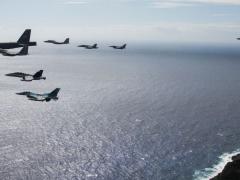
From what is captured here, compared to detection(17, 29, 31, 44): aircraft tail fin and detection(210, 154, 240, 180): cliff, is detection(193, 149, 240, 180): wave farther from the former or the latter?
detection(17, 29, 31, 44): aircraft tail fin

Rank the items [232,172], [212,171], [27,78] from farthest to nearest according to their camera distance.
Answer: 1. [212,171]
2. [232,172]
3. [27,78]

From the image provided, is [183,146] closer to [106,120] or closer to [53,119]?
[106,120]

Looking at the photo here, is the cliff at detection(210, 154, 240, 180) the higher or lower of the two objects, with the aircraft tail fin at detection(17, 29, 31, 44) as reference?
lower

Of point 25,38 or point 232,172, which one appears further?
point 232,172

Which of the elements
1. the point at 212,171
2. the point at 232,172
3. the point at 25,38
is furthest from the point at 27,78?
the point at 212,171

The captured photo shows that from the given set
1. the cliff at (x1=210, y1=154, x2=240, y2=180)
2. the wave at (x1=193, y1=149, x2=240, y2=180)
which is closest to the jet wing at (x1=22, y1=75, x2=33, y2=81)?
the cliff at (x1=210, y1=154, x2=240, y2=180)

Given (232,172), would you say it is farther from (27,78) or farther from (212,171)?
(27,78)

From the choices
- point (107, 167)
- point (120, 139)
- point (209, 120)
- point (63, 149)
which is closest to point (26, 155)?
point (63, 149)

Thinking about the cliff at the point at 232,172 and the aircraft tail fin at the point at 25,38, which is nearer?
the aircraft tail fin at the point at 25,38

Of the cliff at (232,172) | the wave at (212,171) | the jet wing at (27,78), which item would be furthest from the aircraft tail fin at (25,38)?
the wave at (212,171)

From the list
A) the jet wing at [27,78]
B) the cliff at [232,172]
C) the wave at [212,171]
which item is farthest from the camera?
the wave at [212,171]

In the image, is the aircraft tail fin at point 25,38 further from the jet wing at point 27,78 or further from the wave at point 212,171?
the wave at point 212,171

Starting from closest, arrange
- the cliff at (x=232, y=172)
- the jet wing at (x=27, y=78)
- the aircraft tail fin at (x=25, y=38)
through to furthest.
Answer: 1. the jet wing at (x=27, y=78)
2. the aircraft tail fin at (x=25, y=38)
3. the cliff at (x=232, y=172)
